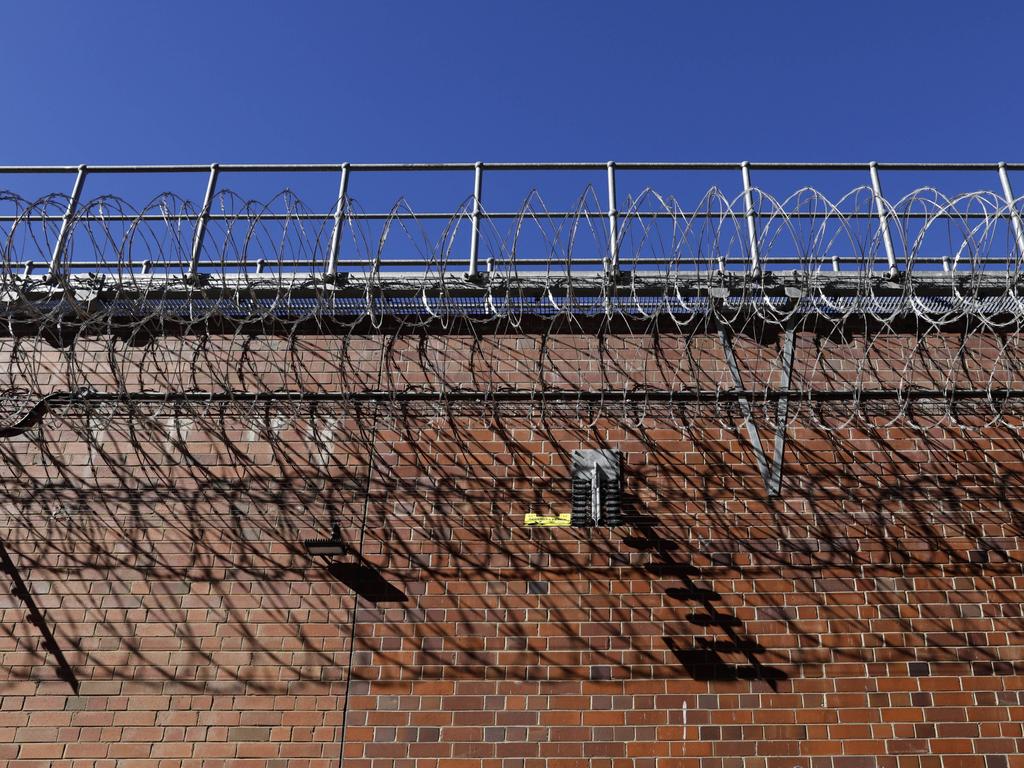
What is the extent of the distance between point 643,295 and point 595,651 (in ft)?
9.43

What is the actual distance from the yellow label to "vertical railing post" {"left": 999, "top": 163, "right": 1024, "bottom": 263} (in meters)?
3.93

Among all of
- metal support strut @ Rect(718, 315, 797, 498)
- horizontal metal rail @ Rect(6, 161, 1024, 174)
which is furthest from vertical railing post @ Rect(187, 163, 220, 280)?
metal support strut @ Rect(718, 315, 797, 498)

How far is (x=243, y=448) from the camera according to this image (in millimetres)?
6211

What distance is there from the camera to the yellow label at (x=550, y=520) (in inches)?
231

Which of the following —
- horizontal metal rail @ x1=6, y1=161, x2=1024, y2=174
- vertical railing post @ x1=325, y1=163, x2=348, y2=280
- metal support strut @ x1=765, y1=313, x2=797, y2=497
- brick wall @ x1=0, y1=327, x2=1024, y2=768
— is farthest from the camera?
horizontal metal rail @ x1=6, y1=161, x2=1024, y2=174

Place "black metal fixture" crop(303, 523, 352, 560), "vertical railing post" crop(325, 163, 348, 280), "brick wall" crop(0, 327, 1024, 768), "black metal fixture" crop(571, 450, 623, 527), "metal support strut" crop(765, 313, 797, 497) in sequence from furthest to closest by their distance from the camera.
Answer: "vertical railing post" crop(325, 163, 348, 280) < "metal support strut" crop(765, 313, 797, 497) < "black metal fixture" crop(571, 450, 623, 527) < "black metal fixture" crop(303, 523, 352, 560) < "brick wall" crop(0, 327, 1024, 768)

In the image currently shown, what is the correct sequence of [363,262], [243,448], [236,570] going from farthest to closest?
[363,262], [243,448], [236,570]

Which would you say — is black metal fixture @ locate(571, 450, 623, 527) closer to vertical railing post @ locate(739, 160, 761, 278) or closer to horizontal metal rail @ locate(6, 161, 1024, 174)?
vertical railing post @ locate(739, 160, 761, 278)

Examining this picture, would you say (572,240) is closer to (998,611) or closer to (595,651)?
(595,651)

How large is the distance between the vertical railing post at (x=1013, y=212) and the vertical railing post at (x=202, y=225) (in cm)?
643

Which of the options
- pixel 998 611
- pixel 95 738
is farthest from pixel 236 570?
pixel 998 611

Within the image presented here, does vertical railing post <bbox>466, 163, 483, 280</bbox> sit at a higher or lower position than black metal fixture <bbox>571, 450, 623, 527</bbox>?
higher

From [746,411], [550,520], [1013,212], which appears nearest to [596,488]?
[550,520]

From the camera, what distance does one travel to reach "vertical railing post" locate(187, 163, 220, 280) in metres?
6.41
